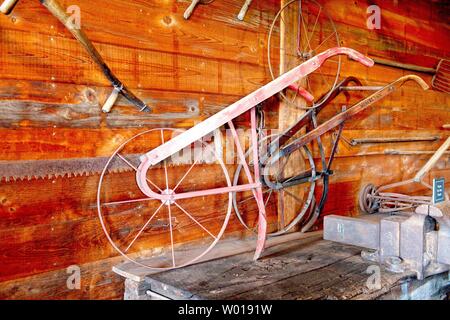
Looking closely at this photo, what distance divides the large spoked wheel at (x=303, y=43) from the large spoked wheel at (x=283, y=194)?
17.0 inches

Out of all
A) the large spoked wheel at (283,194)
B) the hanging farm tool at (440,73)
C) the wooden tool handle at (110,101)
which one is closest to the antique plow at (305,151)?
the large spoked wheel at (283,194)

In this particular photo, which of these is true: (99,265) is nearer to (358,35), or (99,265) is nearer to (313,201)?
(313,201)

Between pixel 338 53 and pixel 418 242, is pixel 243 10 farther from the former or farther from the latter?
pixel 418 242

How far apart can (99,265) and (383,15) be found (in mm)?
3420

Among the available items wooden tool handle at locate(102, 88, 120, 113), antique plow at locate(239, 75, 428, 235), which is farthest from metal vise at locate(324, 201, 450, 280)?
wooden tool handle at locate(102, 88, 120, 113)

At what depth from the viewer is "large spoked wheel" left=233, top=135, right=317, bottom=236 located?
3.05 metres

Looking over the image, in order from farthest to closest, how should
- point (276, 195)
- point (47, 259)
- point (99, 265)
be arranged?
1. point (276, 195)
2. point (99, 265)
3. point (47, 259)

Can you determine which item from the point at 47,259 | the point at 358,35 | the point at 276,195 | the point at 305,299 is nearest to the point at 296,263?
the point at 305,299

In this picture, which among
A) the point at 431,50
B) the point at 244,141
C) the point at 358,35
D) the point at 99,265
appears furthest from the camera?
the point at 431,50

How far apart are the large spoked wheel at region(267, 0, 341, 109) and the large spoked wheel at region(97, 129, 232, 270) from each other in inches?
34.3

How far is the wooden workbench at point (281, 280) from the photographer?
211 centimetres

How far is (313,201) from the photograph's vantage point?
3436mm

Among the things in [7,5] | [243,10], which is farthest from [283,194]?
[7,5]

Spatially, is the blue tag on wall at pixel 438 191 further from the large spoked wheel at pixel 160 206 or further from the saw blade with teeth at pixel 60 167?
the saw blade with teeth at pixel 60 167
